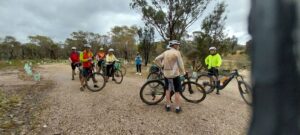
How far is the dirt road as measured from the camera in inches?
174

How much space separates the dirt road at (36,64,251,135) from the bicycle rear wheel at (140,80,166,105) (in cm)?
18

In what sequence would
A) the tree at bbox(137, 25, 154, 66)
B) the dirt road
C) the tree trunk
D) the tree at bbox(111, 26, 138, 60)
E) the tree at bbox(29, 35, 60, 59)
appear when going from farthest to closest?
1. the tree at bbox(29, 35, 60, 59)
2. the tree at bbox(111, 26, 138, 60)
3. the tree at bbox(137, 25, 154, 66)
4. the dirt road
5. the tree trunk

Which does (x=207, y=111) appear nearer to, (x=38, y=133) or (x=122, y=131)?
(x=122, y=131)

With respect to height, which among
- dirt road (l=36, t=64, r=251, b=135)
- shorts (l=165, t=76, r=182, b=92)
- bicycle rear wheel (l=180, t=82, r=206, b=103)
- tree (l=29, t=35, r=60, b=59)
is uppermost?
tree (l=29, t=35, r=60, b=59)

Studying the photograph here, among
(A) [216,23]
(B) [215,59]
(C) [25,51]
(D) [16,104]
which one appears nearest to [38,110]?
(D) [16,104]

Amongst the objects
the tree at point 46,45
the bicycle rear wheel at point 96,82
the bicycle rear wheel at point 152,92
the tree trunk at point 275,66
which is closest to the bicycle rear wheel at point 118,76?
the bicycle rear wheel at point 96,82

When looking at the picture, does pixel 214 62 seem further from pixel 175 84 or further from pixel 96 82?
pixel 96 82

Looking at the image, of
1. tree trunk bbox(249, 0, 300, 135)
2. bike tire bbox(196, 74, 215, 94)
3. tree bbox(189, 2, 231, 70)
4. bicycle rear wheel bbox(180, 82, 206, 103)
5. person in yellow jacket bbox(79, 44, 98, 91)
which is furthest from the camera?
tree bbox(189, 2, 231, 70)

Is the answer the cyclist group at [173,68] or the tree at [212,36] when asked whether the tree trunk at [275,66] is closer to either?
the cyclist group at [173,68]

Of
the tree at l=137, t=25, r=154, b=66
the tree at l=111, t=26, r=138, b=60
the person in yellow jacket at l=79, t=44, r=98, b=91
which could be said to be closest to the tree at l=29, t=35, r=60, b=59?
the tree at l=111, t=26, r=138, b=60

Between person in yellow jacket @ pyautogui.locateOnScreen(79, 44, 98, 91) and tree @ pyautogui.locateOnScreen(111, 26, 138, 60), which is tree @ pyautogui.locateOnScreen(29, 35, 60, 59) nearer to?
tree @ pyautogui.locateOnScreen(111, 26, 138, 60)

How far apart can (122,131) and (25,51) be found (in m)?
74.4

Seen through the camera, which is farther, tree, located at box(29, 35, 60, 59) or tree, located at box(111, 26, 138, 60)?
tree, located at box(29, 35, 60, 59)

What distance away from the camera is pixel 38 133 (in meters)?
4.30
